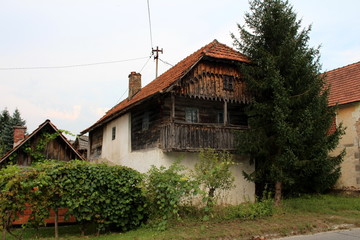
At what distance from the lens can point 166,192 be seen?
33.6 feet

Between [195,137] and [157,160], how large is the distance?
6.67ft

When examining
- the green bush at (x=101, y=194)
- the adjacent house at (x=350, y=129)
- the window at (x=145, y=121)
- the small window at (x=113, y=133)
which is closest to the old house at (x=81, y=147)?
the small window at (x=113, y=133)

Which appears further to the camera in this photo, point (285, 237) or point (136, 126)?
point (136, 126)

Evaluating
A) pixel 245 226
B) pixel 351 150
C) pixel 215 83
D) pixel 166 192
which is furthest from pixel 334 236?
pixel 351 150

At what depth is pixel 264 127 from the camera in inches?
531

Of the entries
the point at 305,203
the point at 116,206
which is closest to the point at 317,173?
the point at 305,203

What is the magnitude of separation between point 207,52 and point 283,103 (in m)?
4.17

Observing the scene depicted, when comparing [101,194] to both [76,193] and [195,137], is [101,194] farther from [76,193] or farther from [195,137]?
[195,137]

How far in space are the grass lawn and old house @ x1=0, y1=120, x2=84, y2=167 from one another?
4189 mm

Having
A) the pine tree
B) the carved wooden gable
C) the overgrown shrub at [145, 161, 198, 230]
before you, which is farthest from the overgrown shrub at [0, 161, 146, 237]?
the pine tree

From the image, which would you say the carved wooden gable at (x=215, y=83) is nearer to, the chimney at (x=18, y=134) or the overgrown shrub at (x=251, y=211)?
the overgrown shrub at (x=251, y=211)

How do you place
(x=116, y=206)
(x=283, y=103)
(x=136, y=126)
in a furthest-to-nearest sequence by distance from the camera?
(x=136, y=126)
(x=283, y=103)
(x=116, y=206)

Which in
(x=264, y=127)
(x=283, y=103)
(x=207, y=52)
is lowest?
(x=264, y=127)

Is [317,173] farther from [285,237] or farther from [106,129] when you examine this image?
[106,129]
